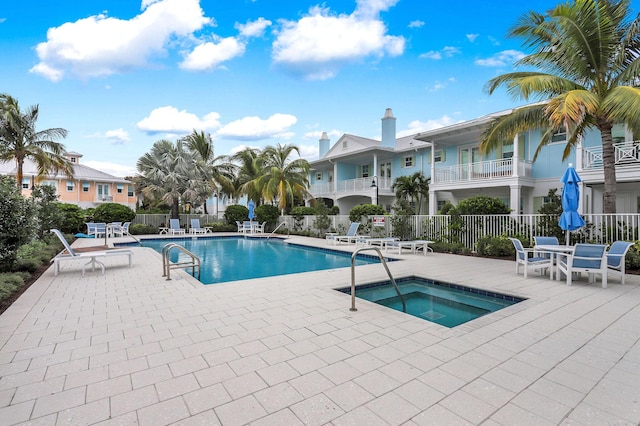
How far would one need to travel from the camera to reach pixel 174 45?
15.2m

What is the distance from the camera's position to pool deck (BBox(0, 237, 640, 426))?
8.38 ft

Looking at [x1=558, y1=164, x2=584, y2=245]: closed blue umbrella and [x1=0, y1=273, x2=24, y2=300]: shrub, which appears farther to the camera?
[x1=558, y1=164, x2=584, y2=245]: closed blue umbrella

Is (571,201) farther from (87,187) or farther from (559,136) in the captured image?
(87,187)

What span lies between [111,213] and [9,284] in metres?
18.7

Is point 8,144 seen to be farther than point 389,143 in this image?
No

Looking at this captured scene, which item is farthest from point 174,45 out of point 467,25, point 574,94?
point 574,94

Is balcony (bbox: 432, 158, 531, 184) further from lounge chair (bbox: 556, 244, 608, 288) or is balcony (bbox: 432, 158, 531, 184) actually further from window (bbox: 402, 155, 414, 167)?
lounge chair (bbox: 556, 244, 608, 288)

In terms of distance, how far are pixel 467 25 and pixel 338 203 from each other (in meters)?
15.4

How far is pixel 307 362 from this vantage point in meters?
3.39

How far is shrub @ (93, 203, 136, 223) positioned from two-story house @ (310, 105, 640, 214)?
14.7 metres

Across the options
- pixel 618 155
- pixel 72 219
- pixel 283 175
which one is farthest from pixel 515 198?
pixel 72 219

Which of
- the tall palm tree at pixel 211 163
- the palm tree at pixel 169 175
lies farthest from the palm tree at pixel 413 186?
the palm tree at pixel 169 175

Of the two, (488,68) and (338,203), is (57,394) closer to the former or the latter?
(488,68)

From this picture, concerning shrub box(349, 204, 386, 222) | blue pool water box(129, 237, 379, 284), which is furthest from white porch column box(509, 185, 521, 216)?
blue pool water box(129, 237, 379, 284)
